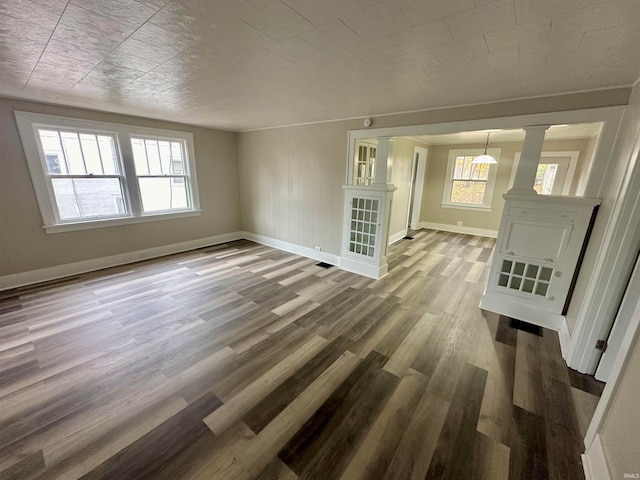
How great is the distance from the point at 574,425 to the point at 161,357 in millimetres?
3147

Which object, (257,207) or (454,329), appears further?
(257,207)

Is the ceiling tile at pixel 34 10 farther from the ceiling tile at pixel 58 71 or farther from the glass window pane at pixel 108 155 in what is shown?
the glass window pane at pixel 108 155

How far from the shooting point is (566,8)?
1217 millimetres

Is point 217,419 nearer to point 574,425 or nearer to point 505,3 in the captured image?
point 574,425

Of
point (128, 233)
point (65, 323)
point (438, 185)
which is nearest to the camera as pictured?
point (65, 323)

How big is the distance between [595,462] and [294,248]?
4392 mm

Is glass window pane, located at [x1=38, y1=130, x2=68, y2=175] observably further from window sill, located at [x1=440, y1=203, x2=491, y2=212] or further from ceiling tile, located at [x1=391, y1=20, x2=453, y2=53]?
window sill, located at [x1=440, y1=203, x2=491, y2=212]

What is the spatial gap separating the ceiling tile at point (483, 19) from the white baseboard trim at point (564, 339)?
2675 mm

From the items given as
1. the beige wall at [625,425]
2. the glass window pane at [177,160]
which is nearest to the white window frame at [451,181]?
the beige wall at [625,425]

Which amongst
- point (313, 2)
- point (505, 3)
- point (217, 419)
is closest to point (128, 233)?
point (217, 419)

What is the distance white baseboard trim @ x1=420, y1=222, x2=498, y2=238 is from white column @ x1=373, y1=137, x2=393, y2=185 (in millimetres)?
4274

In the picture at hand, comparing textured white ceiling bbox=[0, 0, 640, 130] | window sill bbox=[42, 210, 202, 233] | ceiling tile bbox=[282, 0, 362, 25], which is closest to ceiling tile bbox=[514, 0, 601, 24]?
textured white ceiling bbox=[0, 0, 640, 130]

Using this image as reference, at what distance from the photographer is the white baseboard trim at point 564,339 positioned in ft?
7.57

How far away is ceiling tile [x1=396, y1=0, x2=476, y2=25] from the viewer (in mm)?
1208
